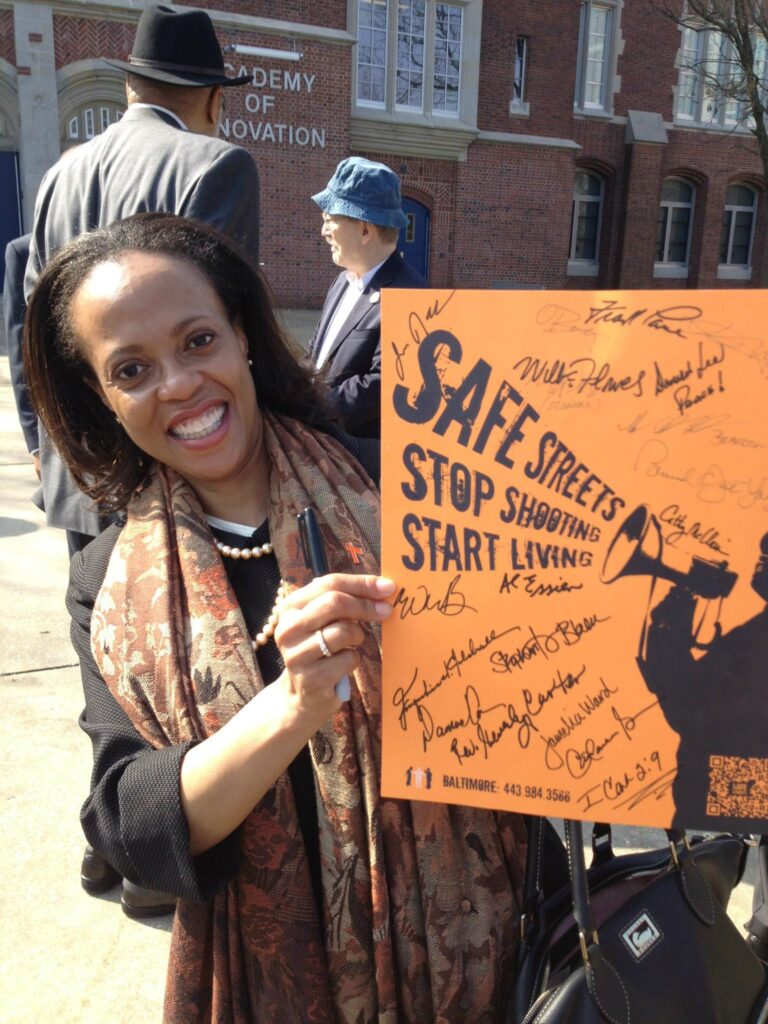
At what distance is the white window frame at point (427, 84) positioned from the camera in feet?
56.1

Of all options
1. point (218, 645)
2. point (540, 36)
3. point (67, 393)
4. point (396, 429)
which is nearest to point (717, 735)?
point (396, 429)

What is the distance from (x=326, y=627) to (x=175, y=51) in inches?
73.1

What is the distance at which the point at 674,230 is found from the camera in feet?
73.5

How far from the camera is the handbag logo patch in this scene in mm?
1014

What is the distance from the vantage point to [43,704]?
10.4 feet

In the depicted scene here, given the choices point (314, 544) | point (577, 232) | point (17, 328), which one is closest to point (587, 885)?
point (314, 544)

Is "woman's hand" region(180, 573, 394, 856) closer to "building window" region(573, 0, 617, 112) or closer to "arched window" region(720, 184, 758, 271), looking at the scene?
"building window" region(573, 0, 617, 112)

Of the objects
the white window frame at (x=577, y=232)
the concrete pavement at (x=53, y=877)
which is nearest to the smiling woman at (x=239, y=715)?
the concrete pavement at (x=53, y=877)

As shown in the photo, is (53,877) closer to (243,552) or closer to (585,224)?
(243,552)

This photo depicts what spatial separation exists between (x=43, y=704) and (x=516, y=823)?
243 centimetres

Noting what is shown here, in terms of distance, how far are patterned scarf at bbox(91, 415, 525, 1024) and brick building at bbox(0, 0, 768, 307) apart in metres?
15.4

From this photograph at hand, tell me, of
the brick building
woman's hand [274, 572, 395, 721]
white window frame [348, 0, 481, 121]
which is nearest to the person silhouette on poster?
woman's hand [274, 572, 395, 721]

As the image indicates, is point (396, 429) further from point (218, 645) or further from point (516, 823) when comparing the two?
point (516, 823)

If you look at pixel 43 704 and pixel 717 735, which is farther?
pixel 43 704
